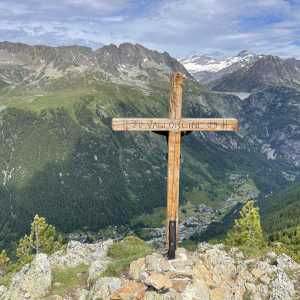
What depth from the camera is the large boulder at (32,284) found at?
32469mm

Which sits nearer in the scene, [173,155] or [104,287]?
[104,287]

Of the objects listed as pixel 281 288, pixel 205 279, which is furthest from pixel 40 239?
pixel 281 288

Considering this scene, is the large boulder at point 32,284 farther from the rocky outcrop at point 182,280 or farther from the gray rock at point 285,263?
the gray rock at point 285,263

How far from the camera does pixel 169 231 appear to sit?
31.6 meters

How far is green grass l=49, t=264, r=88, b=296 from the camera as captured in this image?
3297 cm

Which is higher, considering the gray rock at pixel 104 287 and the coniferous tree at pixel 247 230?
the gray rock at pixel 104 287

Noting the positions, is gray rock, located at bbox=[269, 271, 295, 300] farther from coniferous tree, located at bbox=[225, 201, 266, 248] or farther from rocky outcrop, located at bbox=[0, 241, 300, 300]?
coniferous tree, located at bbox=[225, 201, 266, 248]

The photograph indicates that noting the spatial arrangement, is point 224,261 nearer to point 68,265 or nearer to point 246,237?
point 68,265

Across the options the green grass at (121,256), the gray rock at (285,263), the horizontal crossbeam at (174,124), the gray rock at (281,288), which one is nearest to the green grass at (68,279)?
the green grass at (121,256)

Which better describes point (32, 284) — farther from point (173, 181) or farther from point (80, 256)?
point (173, 181)

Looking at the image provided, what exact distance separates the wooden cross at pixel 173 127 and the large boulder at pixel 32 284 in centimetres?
951

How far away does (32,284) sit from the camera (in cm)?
3278

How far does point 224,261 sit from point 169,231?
508cm

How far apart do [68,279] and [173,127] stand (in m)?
14.5
